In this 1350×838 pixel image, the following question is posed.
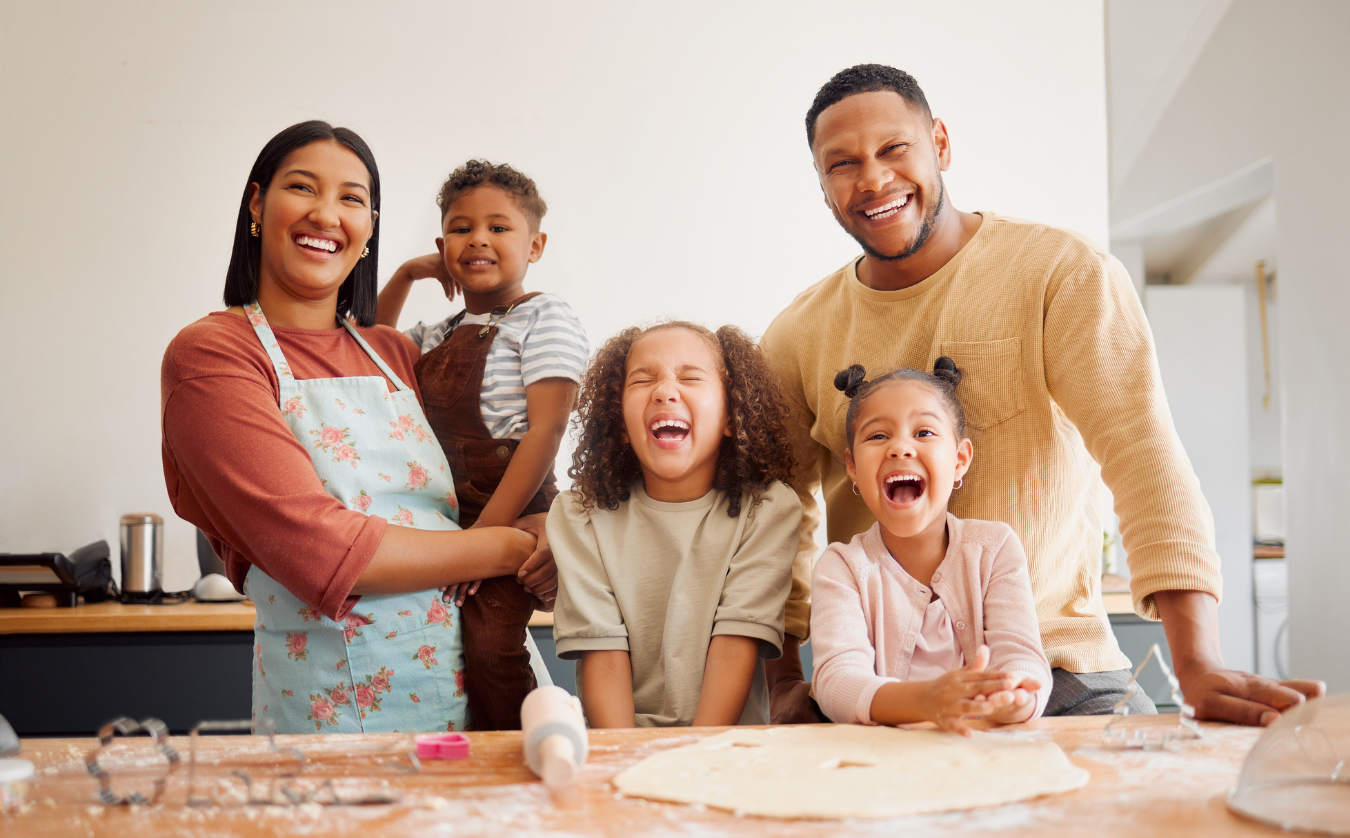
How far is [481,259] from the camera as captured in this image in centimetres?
163

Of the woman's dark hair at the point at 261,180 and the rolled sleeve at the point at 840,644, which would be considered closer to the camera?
the rolled sleeve at the point at 840,644

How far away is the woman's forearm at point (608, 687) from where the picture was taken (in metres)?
1.16

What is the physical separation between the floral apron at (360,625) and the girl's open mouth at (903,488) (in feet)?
1.90

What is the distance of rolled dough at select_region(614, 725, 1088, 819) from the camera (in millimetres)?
701

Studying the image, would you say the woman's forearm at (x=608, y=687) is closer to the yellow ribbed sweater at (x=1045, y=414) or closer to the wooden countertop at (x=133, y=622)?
the yellow ribbed sweater at (x=1045, y=414)

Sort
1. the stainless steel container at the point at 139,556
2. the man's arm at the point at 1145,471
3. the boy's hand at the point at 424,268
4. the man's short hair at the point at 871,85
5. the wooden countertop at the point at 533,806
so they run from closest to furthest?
the wooden countertop at the point at 533,806
the man's arm at the point at 1145,471
the man's short hair at the point at 871,85
the boy's hand at the point at 424,268
the stainless steel container at the point at 139,556

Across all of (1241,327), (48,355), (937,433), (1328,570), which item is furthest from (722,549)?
(1241,327)

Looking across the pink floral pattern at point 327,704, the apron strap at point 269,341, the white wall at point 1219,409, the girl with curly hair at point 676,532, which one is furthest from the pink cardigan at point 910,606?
the white wall at point 1219,409

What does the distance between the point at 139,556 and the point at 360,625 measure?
5.17 ft

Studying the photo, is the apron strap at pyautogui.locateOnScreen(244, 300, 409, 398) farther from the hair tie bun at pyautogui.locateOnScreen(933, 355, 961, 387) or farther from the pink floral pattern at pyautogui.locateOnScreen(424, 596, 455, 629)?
the hair tie bun at pyautogui.locateOnScreen(933, 355, 961, 387)

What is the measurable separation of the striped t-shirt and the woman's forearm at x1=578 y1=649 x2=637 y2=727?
0.41 m

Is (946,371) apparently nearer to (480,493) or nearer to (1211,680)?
(1211,680)

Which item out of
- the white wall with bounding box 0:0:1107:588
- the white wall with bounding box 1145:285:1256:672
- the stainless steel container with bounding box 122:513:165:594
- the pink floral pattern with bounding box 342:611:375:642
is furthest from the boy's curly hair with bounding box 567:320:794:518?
the white wall with bounding box 1145:285:1256:672

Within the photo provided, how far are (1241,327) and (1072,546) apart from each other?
427 centimetres
